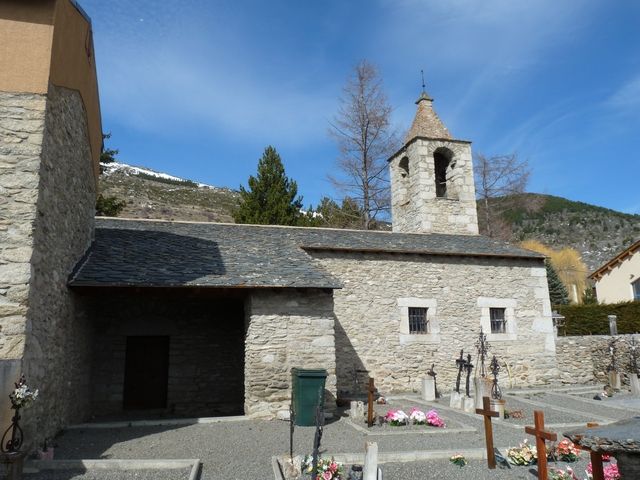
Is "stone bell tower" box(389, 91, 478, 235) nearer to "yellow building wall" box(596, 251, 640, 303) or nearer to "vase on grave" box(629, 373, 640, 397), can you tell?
"vase on grave" box(629, 373, 640, 397)

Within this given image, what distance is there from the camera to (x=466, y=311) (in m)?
14.1

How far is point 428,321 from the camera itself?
13.7 m

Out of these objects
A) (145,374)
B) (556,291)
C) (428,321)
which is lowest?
(145,374)

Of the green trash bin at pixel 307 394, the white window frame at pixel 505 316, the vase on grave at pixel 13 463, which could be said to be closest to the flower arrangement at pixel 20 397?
the vase on grave at pixel 13 463

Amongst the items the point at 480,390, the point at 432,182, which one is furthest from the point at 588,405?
the point at 432,182

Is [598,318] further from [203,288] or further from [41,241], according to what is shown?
[41,241]

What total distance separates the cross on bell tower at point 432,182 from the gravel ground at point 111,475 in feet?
43.0

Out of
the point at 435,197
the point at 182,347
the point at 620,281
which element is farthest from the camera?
the point at 620,281

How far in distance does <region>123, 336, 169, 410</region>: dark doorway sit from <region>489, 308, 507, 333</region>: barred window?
31.0ft

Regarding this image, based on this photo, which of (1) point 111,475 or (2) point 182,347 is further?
(2) point 182,347

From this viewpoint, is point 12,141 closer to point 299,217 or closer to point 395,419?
point 395,419

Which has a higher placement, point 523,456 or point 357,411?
point 357,411

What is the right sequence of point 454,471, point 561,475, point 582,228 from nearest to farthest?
1. point 561,475
2. point 454,471
3. point 582,228

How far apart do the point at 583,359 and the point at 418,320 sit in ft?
20.1
